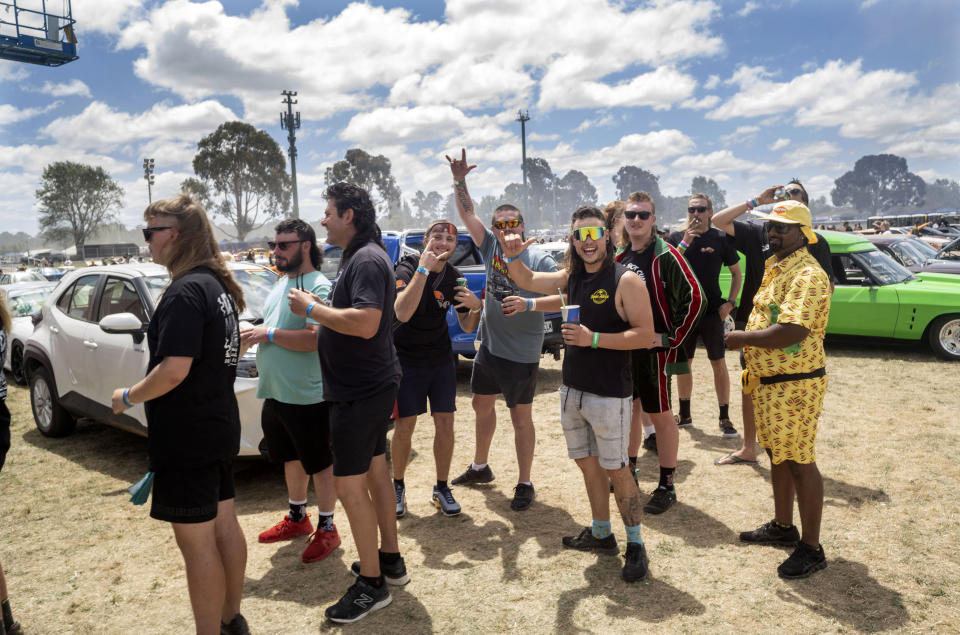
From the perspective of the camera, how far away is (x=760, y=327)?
3525 millimetres

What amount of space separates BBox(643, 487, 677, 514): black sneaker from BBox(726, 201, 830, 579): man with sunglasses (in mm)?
995

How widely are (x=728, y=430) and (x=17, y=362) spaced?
9.19 m

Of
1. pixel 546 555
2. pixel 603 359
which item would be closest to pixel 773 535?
pixel 546 555

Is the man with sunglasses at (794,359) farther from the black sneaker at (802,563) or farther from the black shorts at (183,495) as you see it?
the black shorts at (183,495)

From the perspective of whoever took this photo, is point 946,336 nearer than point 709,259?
No

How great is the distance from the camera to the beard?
3.81m

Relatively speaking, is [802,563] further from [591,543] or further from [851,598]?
[591,543]

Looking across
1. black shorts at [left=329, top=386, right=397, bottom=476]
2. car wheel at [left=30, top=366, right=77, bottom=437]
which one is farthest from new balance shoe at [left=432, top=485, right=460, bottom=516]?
car wheel at [left=30, top=366, right=77, bottom=437]

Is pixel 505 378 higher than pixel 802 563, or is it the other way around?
pixel 505 378

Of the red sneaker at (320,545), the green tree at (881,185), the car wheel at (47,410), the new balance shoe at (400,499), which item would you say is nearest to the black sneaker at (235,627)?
the red sneaker at (320,545)

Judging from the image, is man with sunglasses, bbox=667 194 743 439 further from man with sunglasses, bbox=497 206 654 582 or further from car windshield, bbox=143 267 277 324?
car windshield, bbox=143 267 277 324

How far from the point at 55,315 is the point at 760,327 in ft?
21.2

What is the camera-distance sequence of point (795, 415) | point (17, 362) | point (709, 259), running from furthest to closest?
point (17, 362), point (709, 259), point (795, 415)

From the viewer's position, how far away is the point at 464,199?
15.4ft
